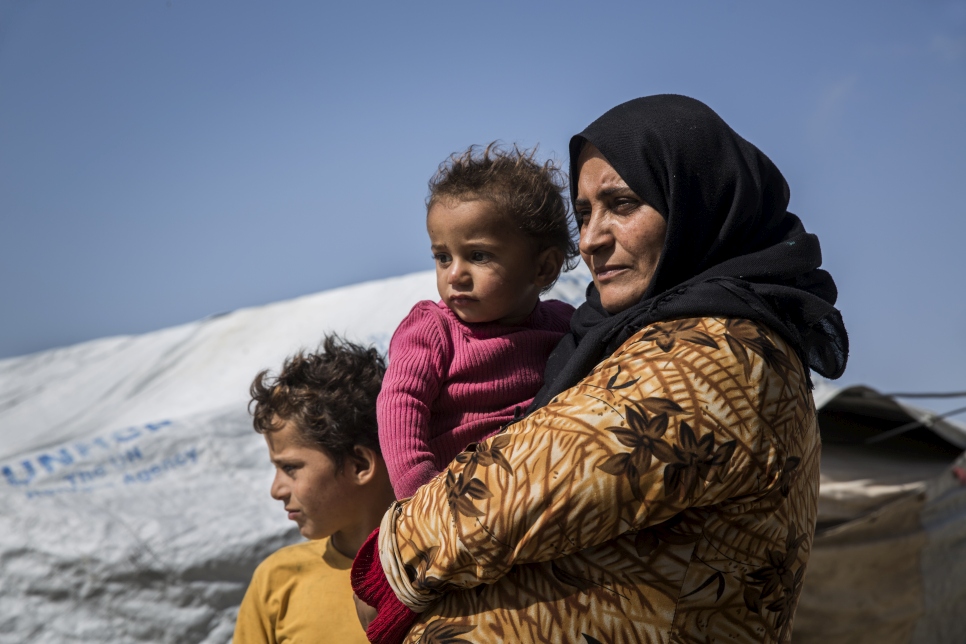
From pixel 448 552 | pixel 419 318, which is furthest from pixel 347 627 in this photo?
pixel 448 552

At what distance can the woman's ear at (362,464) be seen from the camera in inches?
70.4

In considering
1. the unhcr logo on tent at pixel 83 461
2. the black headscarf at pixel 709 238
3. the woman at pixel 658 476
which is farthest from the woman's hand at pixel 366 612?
the unhcr logo on tent at pixel 83 461

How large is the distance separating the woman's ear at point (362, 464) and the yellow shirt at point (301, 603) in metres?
0.18

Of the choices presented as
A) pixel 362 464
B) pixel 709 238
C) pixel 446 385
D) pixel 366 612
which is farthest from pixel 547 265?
pixel 366 612

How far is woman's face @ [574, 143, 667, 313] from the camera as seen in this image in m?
1.23

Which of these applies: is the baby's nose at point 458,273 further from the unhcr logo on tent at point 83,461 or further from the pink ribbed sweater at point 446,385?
the unhcr logo on tent at point 83,461

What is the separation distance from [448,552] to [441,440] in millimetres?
459

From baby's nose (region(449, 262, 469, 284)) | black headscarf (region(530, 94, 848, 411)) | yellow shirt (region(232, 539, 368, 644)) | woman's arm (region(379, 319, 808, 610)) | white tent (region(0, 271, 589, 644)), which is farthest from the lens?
white tent (region(0, 271, 589, 644))

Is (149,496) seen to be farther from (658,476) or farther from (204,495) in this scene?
(658,476)

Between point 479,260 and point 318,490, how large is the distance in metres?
0.61

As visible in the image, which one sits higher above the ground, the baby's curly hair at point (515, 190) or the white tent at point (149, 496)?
the baby's curly hair at point (515, 190)

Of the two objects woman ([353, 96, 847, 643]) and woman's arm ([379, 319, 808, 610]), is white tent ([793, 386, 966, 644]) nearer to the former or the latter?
woman ([353, 96, 847, 643])

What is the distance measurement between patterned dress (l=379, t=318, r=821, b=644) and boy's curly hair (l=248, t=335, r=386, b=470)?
70cm

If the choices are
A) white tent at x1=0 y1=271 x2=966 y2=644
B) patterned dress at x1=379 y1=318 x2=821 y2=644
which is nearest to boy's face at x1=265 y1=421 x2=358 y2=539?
patterned dress at x1=379 y1=318 x2=821 y2=644
